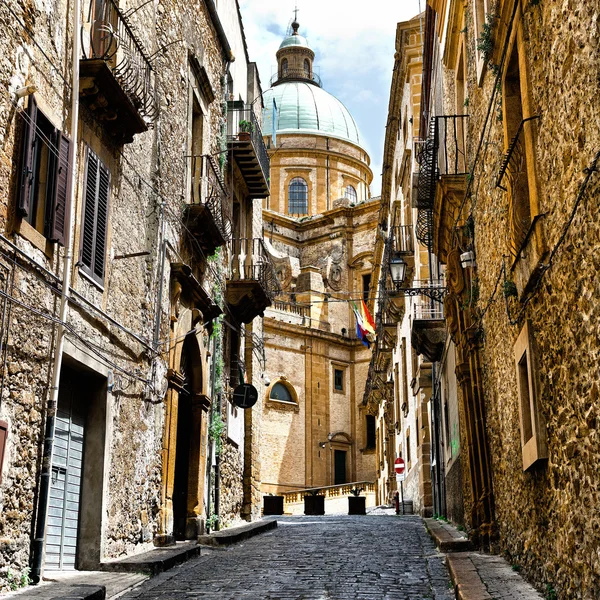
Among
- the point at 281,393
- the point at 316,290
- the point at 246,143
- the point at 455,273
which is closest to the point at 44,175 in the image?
the point at 455,273

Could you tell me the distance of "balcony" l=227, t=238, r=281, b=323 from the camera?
60.3 ft

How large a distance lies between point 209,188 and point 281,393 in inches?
1110

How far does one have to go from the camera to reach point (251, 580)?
9.33m

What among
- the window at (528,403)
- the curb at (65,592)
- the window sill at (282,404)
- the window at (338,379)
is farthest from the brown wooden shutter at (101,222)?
the window at (338,379)

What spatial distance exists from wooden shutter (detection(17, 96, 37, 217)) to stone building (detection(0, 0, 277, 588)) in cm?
2

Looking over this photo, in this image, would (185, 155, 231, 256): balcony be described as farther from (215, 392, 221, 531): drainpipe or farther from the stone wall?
the stone wall

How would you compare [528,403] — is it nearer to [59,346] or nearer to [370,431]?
[59,346]

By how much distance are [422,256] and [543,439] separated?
52.3 ft

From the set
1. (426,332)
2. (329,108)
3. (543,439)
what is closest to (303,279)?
(329,108)

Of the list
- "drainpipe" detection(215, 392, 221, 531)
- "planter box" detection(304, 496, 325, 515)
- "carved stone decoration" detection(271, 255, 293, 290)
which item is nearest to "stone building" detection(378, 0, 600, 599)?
"drainpipe" detection(215, 392, 221, 531)

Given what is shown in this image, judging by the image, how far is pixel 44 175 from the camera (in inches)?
Result: 337

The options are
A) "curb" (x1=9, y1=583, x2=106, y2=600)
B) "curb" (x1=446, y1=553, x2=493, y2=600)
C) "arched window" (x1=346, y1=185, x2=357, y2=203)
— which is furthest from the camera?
"arched window" (x1=346, y1=185, x2=357, y2=203)

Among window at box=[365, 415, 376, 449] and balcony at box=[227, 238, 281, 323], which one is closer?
balcony at box=[227, 238, 281, 323]

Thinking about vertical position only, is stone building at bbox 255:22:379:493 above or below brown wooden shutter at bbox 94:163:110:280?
above
